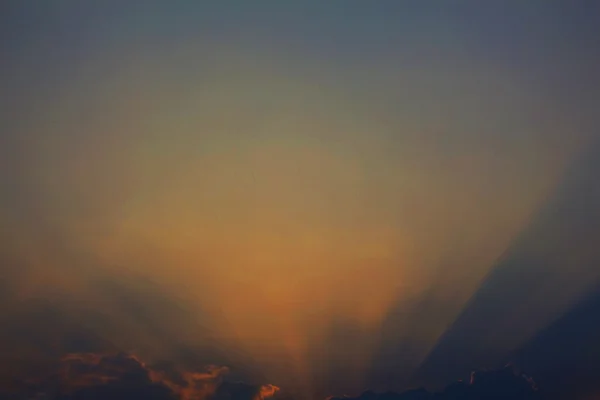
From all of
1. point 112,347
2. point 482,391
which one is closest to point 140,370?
point 112,347

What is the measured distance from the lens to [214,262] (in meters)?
8.76

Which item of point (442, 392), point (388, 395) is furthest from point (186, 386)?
point (442, 392)

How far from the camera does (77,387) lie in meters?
9.67

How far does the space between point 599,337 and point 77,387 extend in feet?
35.6

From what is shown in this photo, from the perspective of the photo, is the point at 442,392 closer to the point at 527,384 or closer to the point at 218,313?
the point at 527,384

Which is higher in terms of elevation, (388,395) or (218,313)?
(218,313)

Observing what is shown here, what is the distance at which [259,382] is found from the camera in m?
9.69

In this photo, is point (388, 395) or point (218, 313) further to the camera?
point (388, 395)

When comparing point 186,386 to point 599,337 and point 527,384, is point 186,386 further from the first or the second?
point 599,337

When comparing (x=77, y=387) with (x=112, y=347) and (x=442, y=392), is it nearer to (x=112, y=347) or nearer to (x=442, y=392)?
(x=112, y=347)

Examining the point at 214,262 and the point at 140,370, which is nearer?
the point at 214,262

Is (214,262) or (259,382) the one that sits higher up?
(214,262)

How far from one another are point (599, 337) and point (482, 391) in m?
2.66

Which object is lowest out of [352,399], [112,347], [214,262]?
[352,399]
